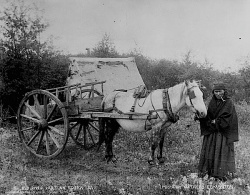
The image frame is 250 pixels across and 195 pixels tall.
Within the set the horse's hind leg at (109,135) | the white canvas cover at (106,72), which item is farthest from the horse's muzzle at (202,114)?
the white canvas cover at (106,72)

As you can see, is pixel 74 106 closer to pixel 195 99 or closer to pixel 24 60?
pixel 195 99

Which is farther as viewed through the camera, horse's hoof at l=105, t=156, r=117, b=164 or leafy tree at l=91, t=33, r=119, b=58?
leafy tree at l=91, t=33, r=119, b=58

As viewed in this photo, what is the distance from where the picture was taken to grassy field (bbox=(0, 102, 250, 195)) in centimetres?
543

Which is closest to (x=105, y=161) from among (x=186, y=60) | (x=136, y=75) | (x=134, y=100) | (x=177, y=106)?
(x=134, y=100)

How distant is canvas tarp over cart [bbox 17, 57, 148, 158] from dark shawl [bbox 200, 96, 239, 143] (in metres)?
1.39

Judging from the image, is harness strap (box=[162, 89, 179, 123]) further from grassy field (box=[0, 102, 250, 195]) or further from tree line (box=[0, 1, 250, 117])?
tree line (box=[0, 1, 250, 117])

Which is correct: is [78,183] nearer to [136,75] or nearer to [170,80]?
[136,75]

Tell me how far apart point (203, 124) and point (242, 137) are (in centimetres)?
566

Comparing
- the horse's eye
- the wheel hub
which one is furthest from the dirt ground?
the horse's eye

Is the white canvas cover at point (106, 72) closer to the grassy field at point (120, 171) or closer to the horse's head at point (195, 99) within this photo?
the grassy field at point (120, 171)

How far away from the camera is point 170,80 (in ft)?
60.6

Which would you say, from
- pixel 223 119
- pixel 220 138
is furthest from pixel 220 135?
pixel 223 119

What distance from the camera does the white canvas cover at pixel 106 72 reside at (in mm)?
10609

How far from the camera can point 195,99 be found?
21.3 feet
